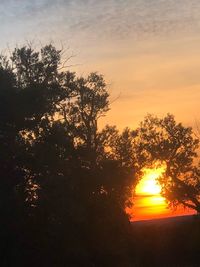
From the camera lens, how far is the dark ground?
43.1 metres

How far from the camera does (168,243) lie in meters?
46.0

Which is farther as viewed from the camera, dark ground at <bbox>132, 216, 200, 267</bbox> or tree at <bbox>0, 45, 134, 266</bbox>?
dark ground at <bbox>132, 216, 200, 267</bbox>

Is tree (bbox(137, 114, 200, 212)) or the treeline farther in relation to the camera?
tree (bbox(137, 114, 200, 212))

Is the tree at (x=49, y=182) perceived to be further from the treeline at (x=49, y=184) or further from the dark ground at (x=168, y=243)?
the dark ground at (x=168, y=243)

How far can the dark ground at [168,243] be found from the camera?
4309cm

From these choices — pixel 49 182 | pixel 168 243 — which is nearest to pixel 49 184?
pixel 49 182

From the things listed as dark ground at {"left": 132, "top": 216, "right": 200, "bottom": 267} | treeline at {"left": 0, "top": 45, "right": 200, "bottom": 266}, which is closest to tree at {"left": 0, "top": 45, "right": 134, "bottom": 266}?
treeline at {"left": 0, "top": 45, "right": 200, "bottom": 266}

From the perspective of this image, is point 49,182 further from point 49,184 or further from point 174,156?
point 174,156

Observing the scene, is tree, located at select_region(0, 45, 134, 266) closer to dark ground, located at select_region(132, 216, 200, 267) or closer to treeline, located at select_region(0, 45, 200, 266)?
treeline, located at select_region(0, 45, 200, 266)

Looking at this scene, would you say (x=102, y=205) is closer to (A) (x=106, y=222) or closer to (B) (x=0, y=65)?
(A) (x=106, y=222)

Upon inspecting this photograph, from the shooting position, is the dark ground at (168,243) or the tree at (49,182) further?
the dark ground at (168,243)

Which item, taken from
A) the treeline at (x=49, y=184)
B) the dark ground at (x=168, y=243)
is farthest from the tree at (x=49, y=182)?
the dark ground at (x=168, y=243)

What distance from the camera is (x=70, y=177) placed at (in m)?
30.0

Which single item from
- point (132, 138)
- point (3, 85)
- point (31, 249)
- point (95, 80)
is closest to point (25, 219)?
point (31, 249)
